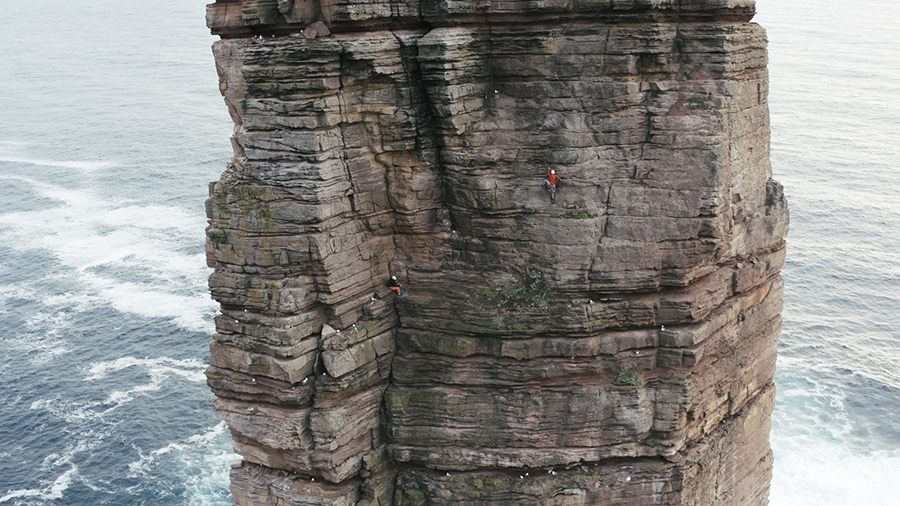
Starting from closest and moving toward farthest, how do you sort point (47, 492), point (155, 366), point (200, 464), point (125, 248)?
1. point (47, 492)
2. point (200, 464)
3. point (155, 366)
4. point (125, 248)

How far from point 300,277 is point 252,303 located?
6.93ft

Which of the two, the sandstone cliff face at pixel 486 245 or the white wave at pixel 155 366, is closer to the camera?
the sandstone cliff face at pixel 486 245

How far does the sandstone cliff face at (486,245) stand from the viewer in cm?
3312

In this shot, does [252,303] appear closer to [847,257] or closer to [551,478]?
[551,478]

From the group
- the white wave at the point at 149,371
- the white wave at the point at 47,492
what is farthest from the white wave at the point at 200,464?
the white wave at the point at 149,371

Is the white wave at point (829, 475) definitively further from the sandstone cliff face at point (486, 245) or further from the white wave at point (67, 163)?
the white wave at point (67, 163)

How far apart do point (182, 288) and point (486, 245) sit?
7003 centimetres

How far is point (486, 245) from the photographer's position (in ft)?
118

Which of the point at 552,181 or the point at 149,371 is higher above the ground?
the point at 552,181

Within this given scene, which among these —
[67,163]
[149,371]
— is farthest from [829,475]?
[67,163]

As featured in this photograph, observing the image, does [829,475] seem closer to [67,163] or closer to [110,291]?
[110,291]

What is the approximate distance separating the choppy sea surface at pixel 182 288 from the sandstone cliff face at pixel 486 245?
109 ft

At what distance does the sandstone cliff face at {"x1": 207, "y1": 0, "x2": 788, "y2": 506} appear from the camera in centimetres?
3312

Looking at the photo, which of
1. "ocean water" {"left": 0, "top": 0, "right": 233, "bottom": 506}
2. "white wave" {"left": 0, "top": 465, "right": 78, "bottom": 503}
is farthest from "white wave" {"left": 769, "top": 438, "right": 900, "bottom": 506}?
"white wave" {"left": 0, "top": 465, "right": 78, "bottom": 503}
